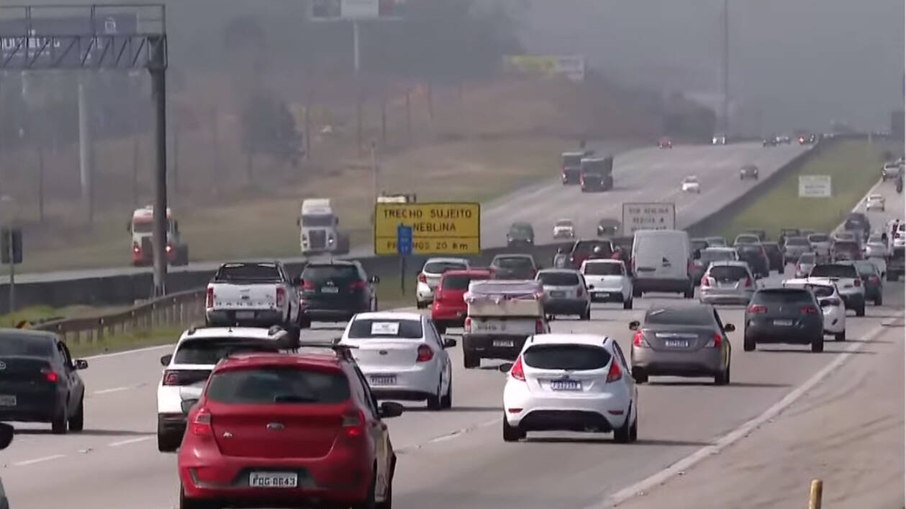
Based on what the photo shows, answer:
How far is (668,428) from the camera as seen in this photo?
30141mm

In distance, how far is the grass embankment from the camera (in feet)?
461

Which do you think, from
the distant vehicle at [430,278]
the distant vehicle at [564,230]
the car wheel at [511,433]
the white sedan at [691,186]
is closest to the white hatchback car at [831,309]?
the distant vehicle at [430,278]

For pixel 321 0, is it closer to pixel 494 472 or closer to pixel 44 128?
pixel 44 128

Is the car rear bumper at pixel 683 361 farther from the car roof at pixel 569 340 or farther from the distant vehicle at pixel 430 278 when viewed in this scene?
the distant vehicle at pixel 430 278

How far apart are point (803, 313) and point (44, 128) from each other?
9158 cm

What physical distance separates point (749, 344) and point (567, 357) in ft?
74.9

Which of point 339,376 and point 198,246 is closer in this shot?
point 339,376

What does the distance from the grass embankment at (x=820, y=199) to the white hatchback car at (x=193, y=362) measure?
107 meters

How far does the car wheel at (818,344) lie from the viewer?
4919cm

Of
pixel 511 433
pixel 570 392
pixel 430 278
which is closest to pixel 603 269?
pixel 430 278

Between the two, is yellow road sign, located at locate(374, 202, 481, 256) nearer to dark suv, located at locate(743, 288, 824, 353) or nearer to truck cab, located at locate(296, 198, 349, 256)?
truck cab, located at locate(296, 198, 349, 256)

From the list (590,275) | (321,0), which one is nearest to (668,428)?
(590,275)

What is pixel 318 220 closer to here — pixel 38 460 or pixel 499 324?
pixel 499 324

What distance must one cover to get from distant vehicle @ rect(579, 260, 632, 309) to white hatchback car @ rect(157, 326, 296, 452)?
144ft
